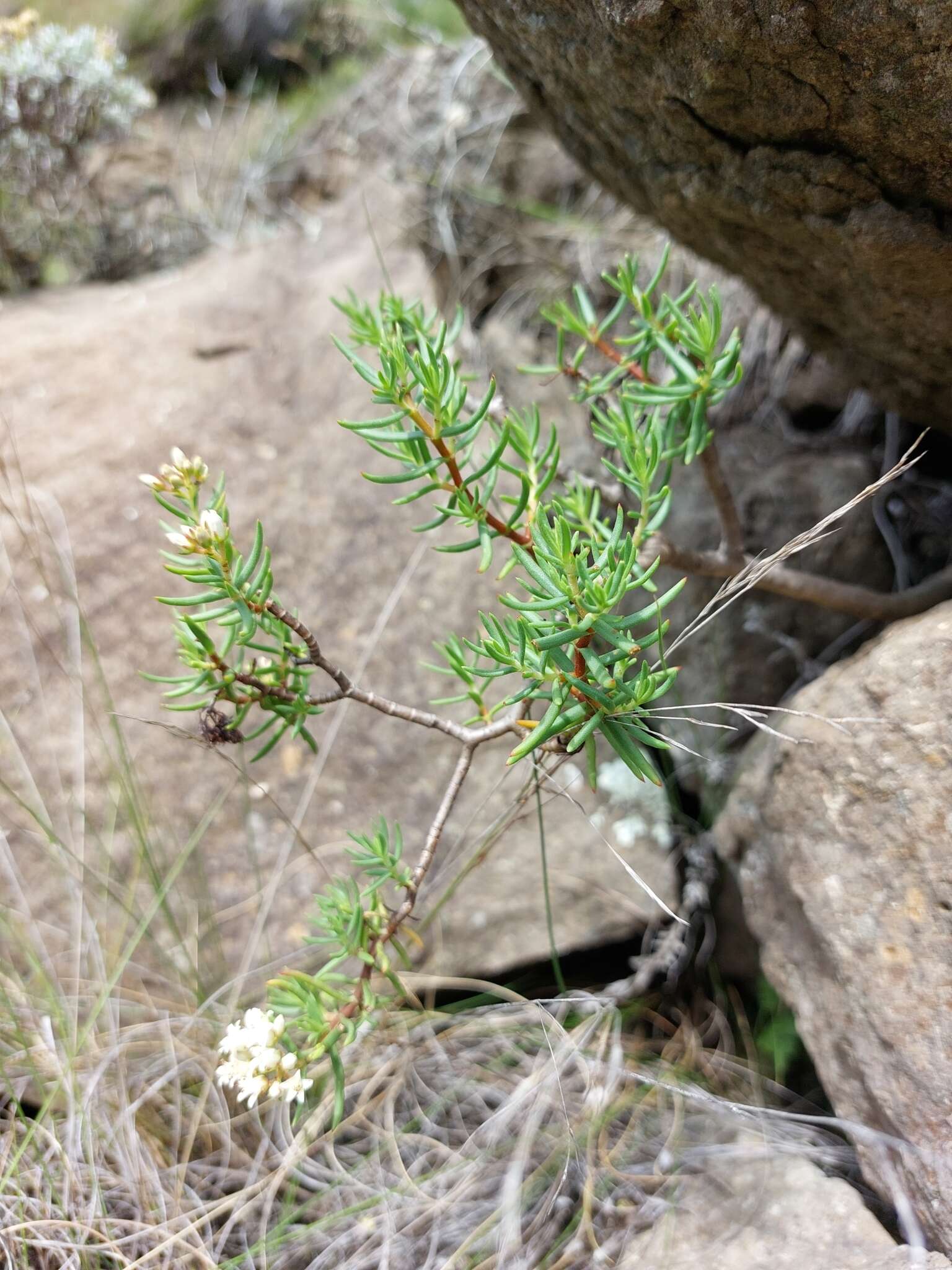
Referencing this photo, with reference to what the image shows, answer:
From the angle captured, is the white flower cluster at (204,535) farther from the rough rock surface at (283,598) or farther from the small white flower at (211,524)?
the rough rock surface at (283,598)

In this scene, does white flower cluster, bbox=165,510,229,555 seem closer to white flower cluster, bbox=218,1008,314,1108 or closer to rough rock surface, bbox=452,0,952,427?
white flower cluster, bbox=218,1008,314,1108

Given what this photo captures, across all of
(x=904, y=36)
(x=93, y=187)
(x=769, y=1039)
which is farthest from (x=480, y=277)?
(x=769, y=1039)

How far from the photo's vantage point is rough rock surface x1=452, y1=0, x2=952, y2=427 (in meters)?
1.12

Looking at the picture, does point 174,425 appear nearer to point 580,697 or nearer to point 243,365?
point 243,365

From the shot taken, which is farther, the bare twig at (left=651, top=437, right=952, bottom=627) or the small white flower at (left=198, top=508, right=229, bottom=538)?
the bare twig at (left=651, top=437, right=952, bottom=627)

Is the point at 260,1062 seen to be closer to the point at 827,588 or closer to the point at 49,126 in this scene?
the point at 827,588

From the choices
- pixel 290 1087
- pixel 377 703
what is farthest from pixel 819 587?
pixel 290 1087

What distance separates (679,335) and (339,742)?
1136 millimetres

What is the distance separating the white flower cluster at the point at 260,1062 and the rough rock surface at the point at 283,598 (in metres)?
0.61

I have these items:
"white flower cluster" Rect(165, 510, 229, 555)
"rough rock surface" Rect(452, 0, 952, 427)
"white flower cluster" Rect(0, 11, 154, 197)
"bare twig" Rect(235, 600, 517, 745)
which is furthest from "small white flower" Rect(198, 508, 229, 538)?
"white flower cluster" Rect(0, 11, 154, 197)

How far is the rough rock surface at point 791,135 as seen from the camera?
1117mm

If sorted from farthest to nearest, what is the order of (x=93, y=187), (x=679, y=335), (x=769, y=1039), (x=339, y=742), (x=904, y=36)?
(x=93, y=187)
(x=339, y=742)
(x=769, y=1039)
(x=679, y=335)
(x=904, y=36)

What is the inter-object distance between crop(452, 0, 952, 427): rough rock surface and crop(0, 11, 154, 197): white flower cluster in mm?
1849

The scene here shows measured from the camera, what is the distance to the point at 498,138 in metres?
2.89
